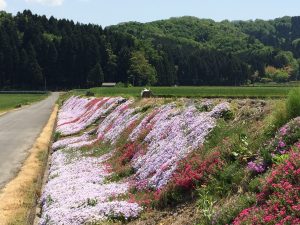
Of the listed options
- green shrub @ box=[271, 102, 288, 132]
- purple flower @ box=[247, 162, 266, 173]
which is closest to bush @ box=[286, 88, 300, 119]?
green shrub @ box=[271, 102, 288, 132]

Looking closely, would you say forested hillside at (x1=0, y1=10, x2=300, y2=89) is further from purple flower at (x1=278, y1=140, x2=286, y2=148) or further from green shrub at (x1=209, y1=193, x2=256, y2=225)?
green shrub at (x1=209, y1=193, x2=256, y2=225)

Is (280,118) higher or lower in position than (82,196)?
higher

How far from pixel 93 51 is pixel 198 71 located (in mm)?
43574

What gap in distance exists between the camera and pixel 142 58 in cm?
16375

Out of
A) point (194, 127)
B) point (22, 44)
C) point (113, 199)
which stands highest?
point (22, 44)

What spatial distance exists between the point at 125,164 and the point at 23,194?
4717 mm

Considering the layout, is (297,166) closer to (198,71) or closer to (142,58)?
(142,58)

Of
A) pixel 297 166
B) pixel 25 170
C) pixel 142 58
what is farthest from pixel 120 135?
pixel 142 58

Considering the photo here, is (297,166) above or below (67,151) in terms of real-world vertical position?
above

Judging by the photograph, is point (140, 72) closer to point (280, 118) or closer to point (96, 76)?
point (96, 76)

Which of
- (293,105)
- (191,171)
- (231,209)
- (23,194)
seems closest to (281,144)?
(293,105)

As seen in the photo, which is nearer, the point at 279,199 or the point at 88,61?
the point at 279,199

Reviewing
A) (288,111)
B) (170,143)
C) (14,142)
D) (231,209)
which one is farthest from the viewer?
(14,142)

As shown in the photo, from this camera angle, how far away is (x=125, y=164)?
18500mm
